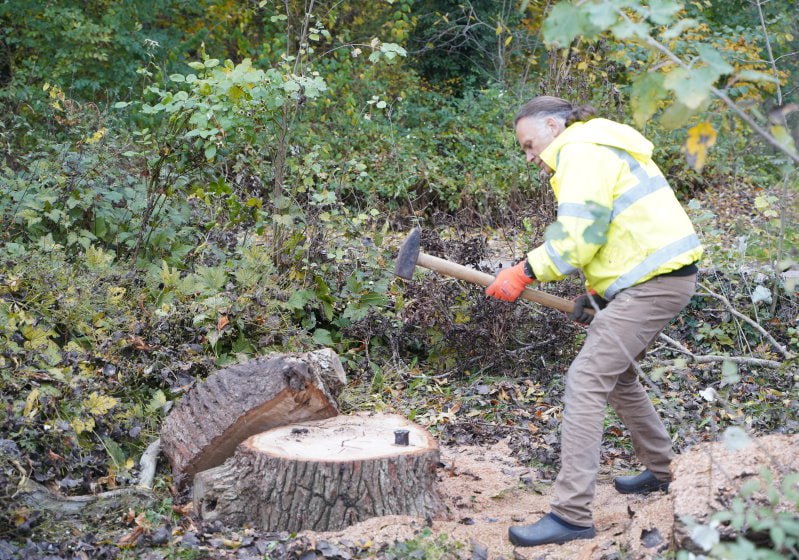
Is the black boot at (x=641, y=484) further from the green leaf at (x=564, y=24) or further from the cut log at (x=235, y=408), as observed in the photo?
Result: the green leaf at (x=564, y=24)

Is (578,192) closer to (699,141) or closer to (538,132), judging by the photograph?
(538,132)

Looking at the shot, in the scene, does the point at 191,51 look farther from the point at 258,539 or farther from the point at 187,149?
the point at 258,539

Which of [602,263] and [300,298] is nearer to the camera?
[602,263]

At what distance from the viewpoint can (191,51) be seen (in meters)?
14.5

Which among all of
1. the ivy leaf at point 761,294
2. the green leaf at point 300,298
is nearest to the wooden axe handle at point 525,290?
the green leaf at point 300,298

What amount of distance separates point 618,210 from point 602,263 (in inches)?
9.5

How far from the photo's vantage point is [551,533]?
344 cm

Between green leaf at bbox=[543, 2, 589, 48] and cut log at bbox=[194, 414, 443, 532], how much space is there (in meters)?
2.04

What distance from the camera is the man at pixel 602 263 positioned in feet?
11.0

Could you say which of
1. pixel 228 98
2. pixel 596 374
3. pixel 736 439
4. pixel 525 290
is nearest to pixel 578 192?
pixel 525 290

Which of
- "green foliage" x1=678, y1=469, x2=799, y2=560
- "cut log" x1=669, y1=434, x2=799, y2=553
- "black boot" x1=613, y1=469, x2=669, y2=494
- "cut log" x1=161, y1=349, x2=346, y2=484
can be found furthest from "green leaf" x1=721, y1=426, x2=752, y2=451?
"cut log" x1=161, y1=349, x2=346, y2=484

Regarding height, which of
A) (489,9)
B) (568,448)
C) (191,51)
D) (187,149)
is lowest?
(568,448)

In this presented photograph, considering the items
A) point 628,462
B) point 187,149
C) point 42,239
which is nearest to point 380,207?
point 187,149

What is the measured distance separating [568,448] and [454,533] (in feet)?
2.07
